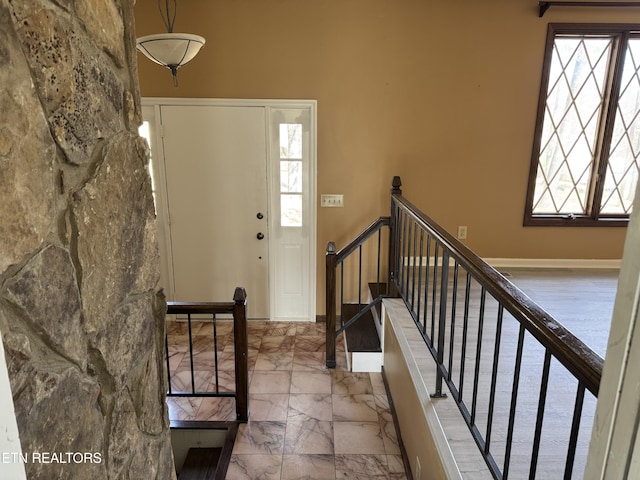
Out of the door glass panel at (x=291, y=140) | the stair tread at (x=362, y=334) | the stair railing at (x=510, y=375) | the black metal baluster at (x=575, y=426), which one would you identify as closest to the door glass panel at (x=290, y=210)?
the door glass panel at (x=291, y=140)

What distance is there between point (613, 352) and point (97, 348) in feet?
2.96

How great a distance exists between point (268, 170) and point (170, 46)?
1736 mm

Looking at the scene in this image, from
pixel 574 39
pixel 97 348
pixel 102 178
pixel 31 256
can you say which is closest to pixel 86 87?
pixel 102 178

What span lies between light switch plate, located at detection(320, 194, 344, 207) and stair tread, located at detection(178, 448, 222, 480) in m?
A: 2.17

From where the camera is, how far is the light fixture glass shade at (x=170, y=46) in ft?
7.07

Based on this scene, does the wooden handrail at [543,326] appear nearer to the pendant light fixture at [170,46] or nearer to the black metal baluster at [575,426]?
the black metal baluster at [575,426]

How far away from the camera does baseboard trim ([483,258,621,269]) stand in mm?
4000

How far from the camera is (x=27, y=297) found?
25.3 inches

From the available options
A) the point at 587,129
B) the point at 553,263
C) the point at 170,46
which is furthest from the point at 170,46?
the point at 553,263

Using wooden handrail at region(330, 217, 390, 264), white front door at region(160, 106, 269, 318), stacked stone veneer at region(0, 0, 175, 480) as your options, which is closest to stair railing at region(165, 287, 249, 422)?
wooden handrail at region(330, 217, 390, 264)

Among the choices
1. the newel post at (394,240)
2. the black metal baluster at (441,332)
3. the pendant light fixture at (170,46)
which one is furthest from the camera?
the newel post at (394,240)

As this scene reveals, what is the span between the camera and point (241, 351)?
2.56 m

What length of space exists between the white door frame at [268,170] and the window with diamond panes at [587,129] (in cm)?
196

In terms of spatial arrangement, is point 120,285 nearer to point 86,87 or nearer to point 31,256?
point 31,256
